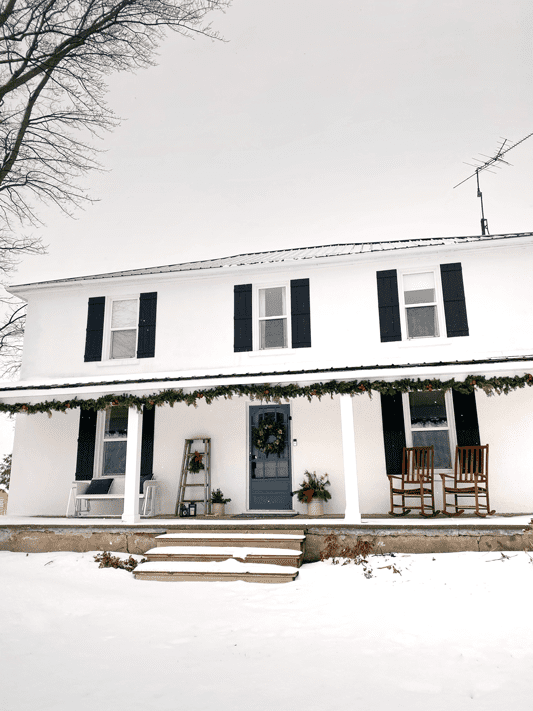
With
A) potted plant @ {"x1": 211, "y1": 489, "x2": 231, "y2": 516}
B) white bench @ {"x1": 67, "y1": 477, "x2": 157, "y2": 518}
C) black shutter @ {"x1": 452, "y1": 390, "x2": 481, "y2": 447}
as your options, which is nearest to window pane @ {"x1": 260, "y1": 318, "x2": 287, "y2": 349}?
potted plant @ {"x1": 211, "y1": 489, "x2": 231, "y2": 516}

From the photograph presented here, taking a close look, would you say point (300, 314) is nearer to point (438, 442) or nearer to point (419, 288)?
point (419, 288)

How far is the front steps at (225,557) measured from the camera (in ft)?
20.4

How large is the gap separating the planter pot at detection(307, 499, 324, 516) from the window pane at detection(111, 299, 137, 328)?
16.7ft

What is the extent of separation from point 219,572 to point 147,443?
13.9ft

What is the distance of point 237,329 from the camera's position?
10086mm

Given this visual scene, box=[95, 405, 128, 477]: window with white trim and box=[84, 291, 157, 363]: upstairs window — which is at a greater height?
box=[84, 291, 157, 363]: upstairs window

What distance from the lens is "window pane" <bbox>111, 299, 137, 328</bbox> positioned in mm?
10727

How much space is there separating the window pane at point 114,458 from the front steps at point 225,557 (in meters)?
3.12

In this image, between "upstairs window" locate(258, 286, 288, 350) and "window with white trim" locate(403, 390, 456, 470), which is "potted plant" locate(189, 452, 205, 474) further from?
"window with white trim" locate(403, 390, 456, 470)

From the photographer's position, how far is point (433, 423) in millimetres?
9195

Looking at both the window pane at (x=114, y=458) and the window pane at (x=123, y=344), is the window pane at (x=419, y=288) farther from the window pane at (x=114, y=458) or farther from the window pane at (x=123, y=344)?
the window pane at (x=114, y=458)

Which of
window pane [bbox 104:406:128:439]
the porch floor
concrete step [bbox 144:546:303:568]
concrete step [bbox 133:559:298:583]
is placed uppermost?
window pane [bbox 104:406:128:439]

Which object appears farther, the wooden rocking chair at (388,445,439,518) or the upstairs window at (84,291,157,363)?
the upstairs window at (84,291,157,363)

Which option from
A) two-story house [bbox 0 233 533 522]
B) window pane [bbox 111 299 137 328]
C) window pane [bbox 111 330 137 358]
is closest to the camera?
two-story house [bbox 0 233 533 522]
